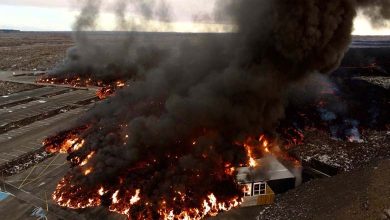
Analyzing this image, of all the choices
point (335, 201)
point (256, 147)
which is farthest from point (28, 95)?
point (335, 201)

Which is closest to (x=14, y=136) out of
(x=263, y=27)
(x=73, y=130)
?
(x=73, y=130)

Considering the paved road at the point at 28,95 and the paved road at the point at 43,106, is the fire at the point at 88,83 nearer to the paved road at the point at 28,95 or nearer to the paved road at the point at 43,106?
the paved road at the point at 43,106

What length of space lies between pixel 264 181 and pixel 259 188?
528 mm

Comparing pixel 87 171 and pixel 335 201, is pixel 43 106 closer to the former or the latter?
pixel 87 171

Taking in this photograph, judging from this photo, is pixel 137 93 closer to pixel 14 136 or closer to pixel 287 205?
pixel 14 136

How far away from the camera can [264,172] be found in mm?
21641

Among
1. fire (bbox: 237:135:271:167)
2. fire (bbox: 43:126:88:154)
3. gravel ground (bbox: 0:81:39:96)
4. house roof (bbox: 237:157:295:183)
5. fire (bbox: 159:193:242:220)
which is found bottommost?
fire (bbox: 159:193:242:220)

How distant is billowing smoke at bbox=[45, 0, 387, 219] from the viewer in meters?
21.2

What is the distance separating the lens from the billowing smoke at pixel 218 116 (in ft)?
69.6

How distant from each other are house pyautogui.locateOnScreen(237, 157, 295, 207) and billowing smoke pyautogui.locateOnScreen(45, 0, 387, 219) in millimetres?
942

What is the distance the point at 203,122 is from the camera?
24.6 metres

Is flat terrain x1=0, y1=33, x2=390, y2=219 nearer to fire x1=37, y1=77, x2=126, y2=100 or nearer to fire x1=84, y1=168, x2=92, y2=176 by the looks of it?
fire x1=84, y1=168, x2=92, y2=176

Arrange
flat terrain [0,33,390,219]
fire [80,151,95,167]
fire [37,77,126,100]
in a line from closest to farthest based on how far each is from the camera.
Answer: flat terrain [0,33,390,219]
fire [80,151,95,167]
fire [37,77,126,100]

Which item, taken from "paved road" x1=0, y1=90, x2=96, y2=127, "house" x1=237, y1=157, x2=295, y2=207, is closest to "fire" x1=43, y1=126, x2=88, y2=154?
"paved road" x1=0, y1=90, x2=96, y2=127
